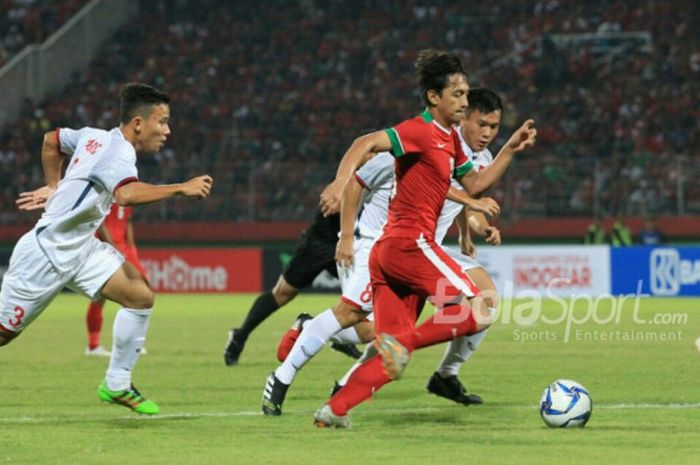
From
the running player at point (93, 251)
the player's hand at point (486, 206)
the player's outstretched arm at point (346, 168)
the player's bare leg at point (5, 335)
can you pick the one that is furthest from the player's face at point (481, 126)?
the player's bare leg at point (5, 335)

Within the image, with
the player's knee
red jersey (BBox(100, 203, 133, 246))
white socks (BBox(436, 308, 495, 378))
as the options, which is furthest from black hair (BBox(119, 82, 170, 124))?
red jersey (BBox(100, 203, 133, 246))

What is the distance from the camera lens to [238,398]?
10.6 metres

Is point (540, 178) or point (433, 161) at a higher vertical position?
point (433, 161)

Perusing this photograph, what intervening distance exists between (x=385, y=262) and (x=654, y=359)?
6.43 meters

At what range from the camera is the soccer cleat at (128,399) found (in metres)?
9.16

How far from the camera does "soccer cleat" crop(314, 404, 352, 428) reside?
27.6 ft

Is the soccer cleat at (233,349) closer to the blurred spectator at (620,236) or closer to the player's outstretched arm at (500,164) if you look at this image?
the player's outstretched arm at (500,164)

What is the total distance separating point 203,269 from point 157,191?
77.5 feet

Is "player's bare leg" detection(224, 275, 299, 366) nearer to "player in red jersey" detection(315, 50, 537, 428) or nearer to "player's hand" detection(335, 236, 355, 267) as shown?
"player in red jersey" detection(315, 50, 537, 428)

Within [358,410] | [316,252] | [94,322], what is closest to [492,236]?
[358,410]

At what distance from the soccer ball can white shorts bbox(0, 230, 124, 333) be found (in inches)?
121

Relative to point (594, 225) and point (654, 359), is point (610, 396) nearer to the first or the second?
point (654, 359)

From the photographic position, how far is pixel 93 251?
928 cm

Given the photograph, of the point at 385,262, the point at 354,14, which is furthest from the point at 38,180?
the point at 385,262
